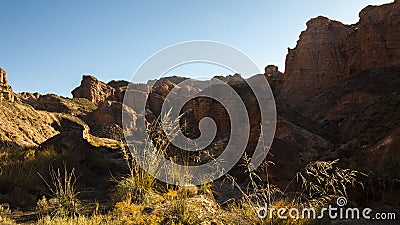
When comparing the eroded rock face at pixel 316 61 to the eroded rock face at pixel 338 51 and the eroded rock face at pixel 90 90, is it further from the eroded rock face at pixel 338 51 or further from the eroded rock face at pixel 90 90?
the eroded rock face at pixel 90 90

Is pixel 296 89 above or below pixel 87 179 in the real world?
above

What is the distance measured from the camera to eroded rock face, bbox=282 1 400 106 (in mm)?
46906

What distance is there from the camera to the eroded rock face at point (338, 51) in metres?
46.9

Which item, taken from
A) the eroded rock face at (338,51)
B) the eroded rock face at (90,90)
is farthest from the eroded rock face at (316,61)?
the eroded rock face at (90,90)

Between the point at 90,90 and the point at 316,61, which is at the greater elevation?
the point at 90,90

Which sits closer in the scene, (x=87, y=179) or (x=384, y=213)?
(x=384, y=213)

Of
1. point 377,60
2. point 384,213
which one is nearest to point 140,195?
point 384,213

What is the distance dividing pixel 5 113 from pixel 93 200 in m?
32.9

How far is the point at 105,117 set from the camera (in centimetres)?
5481

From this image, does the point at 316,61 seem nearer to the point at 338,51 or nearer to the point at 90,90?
the point at 338,51

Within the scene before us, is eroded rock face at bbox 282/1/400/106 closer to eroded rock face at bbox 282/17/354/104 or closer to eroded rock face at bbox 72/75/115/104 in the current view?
eroded rock face at bbox 282/17/354/104

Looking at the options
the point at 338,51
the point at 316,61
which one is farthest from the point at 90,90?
the point at 338,51

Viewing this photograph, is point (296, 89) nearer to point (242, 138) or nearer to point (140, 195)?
point (242, 138)

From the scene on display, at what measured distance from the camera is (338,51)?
176 ft
